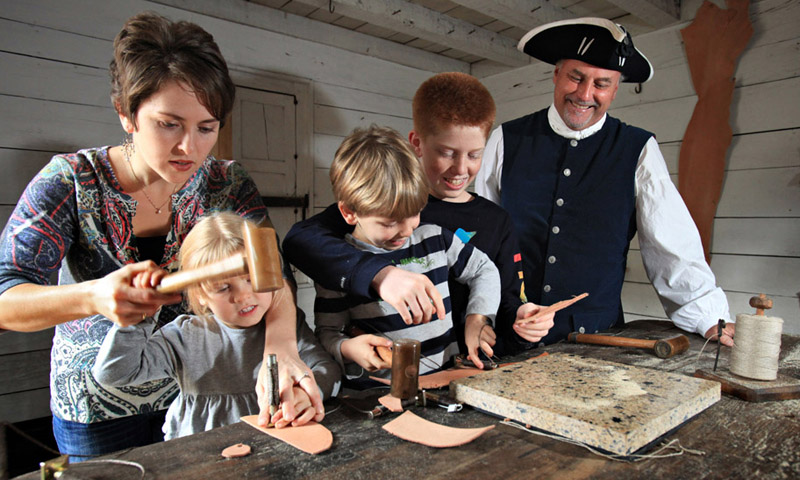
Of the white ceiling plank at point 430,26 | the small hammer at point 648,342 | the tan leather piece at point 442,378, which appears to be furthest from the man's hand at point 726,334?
the white ceiling plank at point 430,26

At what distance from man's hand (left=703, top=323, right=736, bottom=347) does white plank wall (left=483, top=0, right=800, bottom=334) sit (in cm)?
136

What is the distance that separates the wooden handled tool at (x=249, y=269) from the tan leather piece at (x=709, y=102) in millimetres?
3115

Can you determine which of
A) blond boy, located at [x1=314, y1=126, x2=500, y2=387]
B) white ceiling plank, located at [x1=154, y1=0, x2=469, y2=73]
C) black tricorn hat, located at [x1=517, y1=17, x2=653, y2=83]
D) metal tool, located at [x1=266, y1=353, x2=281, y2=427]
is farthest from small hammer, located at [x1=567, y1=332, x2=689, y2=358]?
white ceiling plank, located at [x1=154, y1=0, x2=469, y2=73]

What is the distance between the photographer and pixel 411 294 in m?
1.21

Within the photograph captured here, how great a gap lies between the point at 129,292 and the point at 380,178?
707 mm

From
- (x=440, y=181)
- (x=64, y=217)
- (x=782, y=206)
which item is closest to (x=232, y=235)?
(x=64, y=217)

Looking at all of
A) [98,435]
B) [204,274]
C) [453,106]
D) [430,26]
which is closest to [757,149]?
[430,26]

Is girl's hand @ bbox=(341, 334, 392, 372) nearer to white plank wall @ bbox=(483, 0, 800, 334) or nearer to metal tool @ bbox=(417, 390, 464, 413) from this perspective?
metal tool @ bbox=(417, 390, 464, 413)

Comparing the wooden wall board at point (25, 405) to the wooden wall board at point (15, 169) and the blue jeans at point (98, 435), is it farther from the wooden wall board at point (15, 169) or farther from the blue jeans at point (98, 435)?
the blue jeans at point (98, 435)

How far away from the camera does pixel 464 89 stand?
1.74m

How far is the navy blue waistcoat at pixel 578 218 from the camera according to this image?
6.64 ft

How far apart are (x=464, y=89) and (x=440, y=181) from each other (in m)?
0.33

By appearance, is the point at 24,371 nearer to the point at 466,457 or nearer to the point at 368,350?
the point at 368,350

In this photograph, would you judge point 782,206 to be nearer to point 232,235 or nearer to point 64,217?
point 232,235
